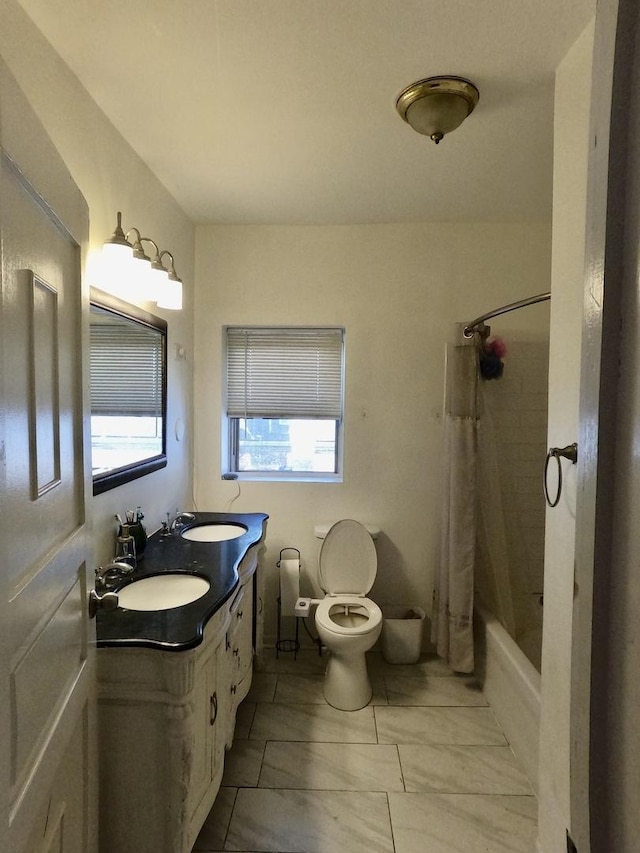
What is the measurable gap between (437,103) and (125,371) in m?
1.54

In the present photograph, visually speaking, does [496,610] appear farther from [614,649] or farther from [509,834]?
[614,649]

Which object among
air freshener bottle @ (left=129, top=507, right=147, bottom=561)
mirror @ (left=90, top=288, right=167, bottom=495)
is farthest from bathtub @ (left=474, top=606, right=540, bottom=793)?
mirror @ (left=90, top=288, right=167, bottom=495)

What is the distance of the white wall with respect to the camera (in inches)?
47.2

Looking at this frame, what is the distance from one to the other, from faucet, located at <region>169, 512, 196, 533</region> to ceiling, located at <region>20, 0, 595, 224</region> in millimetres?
1676

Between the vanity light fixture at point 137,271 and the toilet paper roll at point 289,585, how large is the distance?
1.55 meters

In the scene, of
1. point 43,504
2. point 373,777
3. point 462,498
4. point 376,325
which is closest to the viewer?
point 43,504

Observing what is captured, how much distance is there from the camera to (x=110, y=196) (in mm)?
1603

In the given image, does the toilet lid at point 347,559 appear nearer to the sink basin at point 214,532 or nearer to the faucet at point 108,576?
the sink basin at point 214,532

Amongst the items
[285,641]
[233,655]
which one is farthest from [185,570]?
[285,641]

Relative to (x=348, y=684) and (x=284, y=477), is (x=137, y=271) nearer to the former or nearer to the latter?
(x=284, y=477)

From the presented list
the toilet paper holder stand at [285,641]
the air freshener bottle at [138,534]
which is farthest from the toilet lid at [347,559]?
the air freshener bottle at [138,534]

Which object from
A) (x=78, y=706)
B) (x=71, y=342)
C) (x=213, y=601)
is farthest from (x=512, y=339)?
(x=78, y=706)

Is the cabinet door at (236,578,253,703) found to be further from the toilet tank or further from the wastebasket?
the wastebasket

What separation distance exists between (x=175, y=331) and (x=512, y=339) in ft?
6.40
